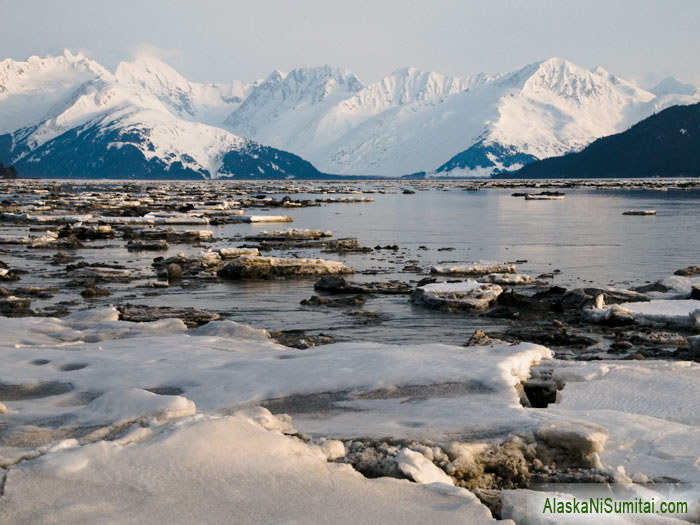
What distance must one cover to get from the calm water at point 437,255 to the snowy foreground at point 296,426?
486 centimetres

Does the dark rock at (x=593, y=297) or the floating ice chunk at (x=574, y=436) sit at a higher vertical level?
the floating ice chunk at (x=574, y=436)

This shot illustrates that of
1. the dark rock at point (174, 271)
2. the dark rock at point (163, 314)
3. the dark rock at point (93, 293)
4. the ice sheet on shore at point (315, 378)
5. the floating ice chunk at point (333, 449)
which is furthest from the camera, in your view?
the dark rock at point (174, 271)

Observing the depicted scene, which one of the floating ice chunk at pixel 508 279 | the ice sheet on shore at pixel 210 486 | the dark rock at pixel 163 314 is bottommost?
the dark rock at pixel 163 314

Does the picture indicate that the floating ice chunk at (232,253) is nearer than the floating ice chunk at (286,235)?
Yes

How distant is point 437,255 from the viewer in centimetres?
2880

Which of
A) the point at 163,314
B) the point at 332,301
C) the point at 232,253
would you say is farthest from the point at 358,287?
the point at 232,253

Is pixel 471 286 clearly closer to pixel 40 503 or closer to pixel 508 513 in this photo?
pixel 508 513

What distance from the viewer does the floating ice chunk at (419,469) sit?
20.0ft

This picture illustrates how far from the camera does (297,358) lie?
1013cm

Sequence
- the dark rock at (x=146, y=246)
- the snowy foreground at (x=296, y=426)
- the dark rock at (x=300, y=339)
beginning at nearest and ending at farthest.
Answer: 1. the snowy foreground at (x=296, y=426)
2. the dark rock at (x=300, y=339)
3. the dark rock at (x=146, y=246)

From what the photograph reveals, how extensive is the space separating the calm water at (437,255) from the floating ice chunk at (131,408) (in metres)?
7.08

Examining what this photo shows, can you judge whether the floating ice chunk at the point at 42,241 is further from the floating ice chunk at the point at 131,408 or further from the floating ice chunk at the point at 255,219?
the floating ice chunk at the point at 131,408

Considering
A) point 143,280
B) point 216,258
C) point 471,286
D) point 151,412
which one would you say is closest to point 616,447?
point 151,412

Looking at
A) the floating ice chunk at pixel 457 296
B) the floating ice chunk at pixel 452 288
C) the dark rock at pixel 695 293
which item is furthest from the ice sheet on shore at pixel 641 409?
the dark rock at pixel 695 293
